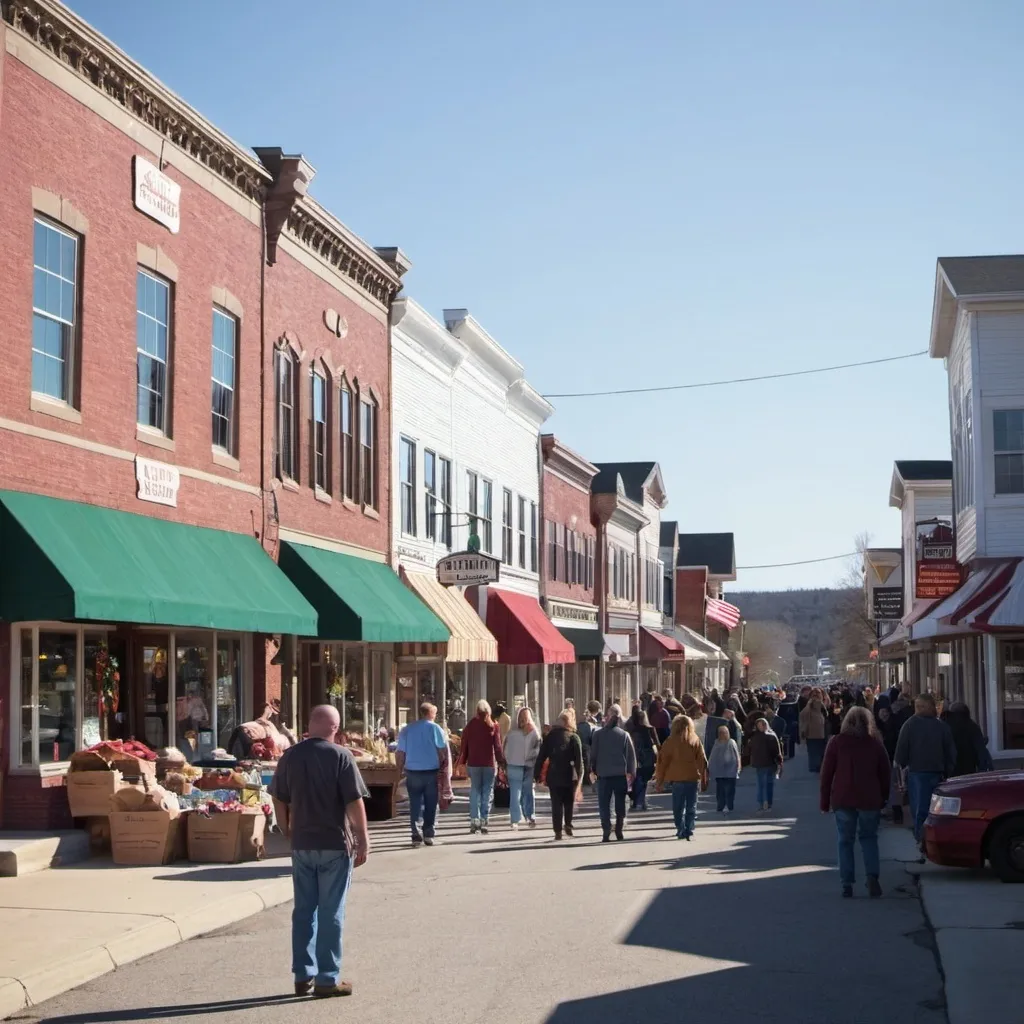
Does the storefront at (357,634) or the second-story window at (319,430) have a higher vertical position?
the second-story window at (319,430)

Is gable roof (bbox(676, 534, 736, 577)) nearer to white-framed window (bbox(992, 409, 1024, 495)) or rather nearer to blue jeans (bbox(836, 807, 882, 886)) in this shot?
white-framed window (bbox(992, 409, 1024, 495))

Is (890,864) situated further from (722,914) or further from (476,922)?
(476,922)

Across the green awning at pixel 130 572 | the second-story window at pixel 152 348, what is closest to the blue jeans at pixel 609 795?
the green awning at pixel 130 572

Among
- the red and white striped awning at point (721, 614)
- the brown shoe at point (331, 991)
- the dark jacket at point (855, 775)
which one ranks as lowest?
the brown shoe at point (331, 991)

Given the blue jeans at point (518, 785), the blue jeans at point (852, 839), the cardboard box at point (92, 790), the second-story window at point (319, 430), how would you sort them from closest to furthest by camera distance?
the blue jeans at point (852, 839), the cardboard box at point (92, 790), the blue jeans at point (518, 785), the second-story window at point (319, 430)

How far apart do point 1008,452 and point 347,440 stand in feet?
38.5

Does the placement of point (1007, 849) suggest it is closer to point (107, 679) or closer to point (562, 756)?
point (562, 756)

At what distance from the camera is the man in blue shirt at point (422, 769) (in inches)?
763

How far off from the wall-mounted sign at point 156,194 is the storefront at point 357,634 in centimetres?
545

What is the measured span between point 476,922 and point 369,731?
15.5m

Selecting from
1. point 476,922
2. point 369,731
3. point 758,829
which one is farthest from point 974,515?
point 476,922

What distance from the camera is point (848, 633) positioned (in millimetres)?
125062

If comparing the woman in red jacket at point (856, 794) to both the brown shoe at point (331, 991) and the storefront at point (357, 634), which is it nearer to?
the brown shoe at point (331, 991)

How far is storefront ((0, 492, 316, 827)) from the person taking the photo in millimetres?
15609
